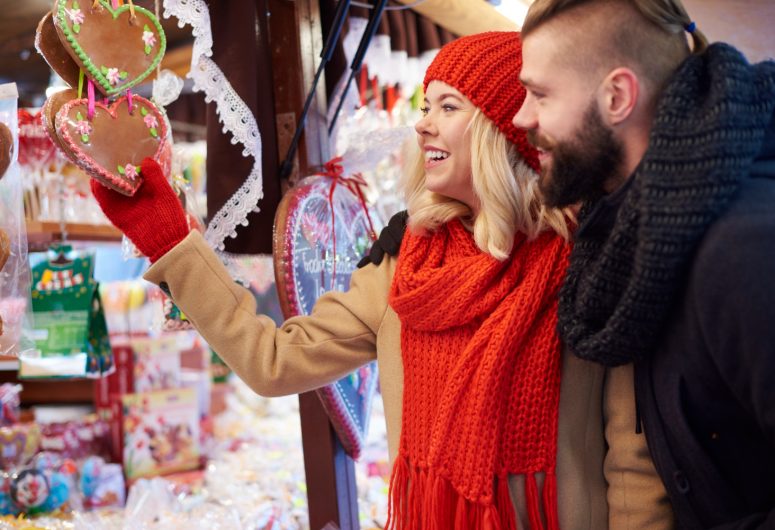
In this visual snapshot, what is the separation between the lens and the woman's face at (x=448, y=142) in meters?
1.43

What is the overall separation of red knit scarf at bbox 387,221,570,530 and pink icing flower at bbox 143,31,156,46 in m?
0.60

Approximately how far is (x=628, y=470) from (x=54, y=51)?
118 centimetres

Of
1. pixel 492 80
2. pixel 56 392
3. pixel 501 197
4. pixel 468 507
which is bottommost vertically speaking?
pixel 56 392

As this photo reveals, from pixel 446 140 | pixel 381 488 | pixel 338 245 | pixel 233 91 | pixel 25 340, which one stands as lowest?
pixel 381 488

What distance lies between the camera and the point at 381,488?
97.0 inches

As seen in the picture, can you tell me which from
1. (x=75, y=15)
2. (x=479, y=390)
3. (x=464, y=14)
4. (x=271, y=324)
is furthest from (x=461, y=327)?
(x=464, y=14)

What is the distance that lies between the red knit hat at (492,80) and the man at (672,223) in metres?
0.17

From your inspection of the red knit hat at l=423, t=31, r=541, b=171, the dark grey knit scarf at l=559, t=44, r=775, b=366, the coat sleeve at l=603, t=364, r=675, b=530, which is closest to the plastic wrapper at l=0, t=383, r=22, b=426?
the red knit hat at l=423, t=31, r=541, b=171

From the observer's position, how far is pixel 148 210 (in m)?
1.32

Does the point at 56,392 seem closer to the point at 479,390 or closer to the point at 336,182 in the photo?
the point at 336,182

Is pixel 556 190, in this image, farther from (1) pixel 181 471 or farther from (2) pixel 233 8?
(1) pixel 181 471

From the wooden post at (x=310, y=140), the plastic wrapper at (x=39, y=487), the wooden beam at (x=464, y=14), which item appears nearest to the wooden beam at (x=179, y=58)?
the wooden beam at (x=464, y=14)

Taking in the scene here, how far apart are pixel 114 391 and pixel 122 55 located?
62.7 inches

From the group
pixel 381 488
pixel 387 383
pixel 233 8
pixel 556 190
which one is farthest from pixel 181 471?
pixel 556 190
